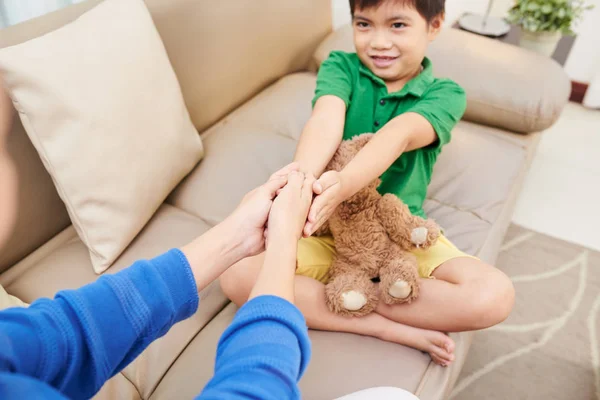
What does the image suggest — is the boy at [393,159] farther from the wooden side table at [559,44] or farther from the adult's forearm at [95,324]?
the wooden side table at [559,44]

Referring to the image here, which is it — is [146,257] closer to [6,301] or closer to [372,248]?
[6,301]

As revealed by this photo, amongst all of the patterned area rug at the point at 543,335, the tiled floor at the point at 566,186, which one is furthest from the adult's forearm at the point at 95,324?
the tiled floor at the point at 566,186

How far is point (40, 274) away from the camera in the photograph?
101 centimetres

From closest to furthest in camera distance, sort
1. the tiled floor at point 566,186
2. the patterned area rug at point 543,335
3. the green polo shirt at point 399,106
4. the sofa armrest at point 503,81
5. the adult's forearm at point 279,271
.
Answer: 1. the adult's forearm at point 279,271
2. the green polo shirt at point 399,106
3. the patterned area rug at point 543,335
4. the sofa armrest at point 503,81
5. the tiled floor at point 566,186

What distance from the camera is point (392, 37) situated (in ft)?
3.49

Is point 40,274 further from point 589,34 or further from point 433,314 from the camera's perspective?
point 589,34

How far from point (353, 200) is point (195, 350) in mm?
436

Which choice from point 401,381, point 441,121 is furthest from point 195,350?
point 441,121

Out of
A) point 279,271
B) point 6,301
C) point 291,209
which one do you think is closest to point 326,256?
point 291,209

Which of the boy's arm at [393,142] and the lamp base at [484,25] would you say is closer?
the boy's arm at [393,142]

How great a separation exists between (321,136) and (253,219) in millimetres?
297

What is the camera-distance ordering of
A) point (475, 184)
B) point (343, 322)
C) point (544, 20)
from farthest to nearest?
point (544, 20), point (475, 184), point (343, 322)

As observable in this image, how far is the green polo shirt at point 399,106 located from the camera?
3.61 feet

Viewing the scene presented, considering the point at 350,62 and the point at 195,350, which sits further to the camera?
the point at 350,62
